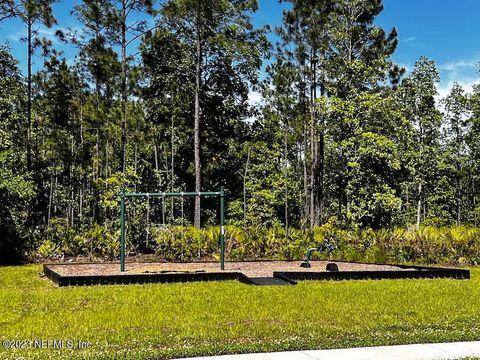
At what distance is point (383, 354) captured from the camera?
4.57 meters

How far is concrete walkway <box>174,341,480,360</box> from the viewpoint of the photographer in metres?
4.45

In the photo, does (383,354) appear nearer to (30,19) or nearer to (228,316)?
(228,316)

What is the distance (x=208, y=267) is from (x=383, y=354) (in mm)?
7871

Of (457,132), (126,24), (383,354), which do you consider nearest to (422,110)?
(457,132)

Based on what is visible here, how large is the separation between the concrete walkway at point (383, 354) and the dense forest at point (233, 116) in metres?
13.1

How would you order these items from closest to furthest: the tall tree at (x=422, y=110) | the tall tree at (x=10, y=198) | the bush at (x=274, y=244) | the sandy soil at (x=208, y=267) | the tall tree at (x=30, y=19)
A: the sandy soil at (x=208, y=267), the tall tree at (x=10, y=198), the bush at (x=274, y=244), the tall tree at (x=30, y=19), the tall tree at (x=422, y=110)

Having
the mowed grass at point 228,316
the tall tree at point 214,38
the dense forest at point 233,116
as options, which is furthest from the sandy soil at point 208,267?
the tall tree at point 214,38

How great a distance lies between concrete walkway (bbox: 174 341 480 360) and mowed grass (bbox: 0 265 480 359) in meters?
0.20

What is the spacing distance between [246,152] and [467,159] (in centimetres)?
1532

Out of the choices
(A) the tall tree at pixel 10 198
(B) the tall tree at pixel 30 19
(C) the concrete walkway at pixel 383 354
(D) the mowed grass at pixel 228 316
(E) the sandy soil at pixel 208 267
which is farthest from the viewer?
(B) the tall tree at pixel 30 19

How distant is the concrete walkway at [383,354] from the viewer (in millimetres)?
4453

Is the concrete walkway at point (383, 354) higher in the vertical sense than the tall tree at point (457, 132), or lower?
lower

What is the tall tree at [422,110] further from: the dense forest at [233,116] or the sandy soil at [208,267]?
the sandy soil at [208,267]

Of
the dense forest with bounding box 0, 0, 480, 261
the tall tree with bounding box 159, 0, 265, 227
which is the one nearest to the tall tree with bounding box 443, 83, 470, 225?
the dense forest with bounding box 0, 0, 480, 261
